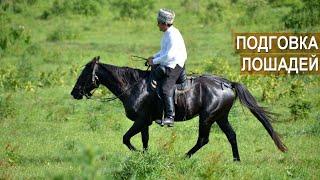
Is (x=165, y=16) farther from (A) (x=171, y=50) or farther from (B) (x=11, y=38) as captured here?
(B) (x=11, y=38)

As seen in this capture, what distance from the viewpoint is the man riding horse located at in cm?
959

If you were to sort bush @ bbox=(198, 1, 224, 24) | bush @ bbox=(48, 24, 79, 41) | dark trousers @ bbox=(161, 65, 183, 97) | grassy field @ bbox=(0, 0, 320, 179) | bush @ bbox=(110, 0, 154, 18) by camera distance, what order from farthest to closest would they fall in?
bush @ bbox=(110, 0, 154, 18) < bush @ bbox=(198, 1, 224, 24) < bush @ bbox=(48, 24, 79, 41) < dark trousers @ bbox=(161, 65, 183, 97) < grassy field @ bbox=(0, 0, 320, 179)

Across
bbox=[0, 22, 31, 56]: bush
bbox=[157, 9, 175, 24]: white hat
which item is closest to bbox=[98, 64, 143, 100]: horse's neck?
bbox=[157, 9, 175, 24]: white hat

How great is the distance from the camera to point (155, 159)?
333 inches

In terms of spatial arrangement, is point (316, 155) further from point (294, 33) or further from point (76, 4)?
point (76, 4)

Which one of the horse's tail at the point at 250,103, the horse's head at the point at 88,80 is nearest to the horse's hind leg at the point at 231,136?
the horse's tail at the point at 250,103

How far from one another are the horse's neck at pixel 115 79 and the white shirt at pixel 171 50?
722 mm

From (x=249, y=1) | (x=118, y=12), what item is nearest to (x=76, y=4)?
(x=118, y=12)

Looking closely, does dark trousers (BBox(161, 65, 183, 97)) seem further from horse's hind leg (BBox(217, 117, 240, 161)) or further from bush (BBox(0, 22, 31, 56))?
bush (BBox(0, 22, 31, 56))

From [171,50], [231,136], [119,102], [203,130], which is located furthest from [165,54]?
[119,102]

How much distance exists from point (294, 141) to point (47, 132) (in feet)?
15.6

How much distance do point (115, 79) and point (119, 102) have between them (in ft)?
18.1

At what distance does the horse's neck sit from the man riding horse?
0.58 meters

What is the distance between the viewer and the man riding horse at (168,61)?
959 centimetres
